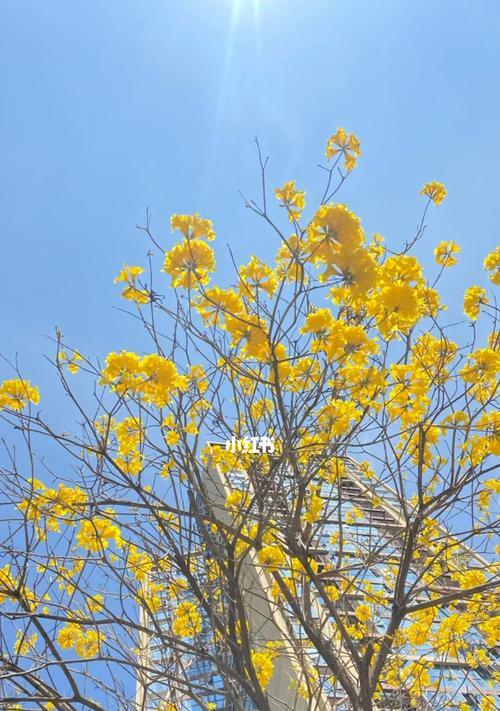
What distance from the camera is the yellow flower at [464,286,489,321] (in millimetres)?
3619

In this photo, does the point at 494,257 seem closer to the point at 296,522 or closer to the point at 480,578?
the point at 296,522

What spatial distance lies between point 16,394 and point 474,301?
9.78ft

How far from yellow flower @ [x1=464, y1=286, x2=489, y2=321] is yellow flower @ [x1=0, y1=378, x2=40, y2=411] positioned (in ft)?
9.28

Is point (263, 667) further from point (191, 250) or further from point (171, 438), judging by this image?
point (191, 250)

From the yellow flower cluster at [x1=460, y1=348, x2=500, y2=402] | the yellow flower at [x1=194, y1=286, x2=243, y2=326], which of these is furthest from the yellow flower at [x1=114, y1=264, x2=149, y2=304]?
the yellow flower cluster at [x1=460, y1=348, x2=500, y2=402]

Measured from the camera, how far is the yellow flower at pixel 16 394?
9.70ft

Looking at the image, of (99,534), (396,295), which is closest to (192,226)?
(396,295)

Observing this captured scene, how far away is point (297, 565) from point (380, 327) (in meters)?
2.12

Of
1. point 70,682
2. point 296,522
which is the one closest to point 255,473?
point 296,522

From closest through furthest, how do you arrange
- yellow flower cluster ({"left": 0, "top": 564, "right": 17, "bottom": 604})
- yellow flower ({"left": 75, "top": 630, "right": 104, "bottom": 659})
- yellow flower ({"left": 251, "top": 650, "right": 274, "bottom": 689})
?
yellow flower cluster ({"left": 0, "top": 564, "right": 17, "bottom": 604}) < yellow flower ({"left": 251, "top": 650, "right": 274, "bottom": 689}) < yellow flower ({"left": 75, "top": 630, "right": 104, "bottom": 659})

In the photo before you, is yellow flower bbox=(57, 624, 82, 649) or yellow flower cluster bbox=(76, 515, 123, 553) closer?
yellow flower cluster bbox=(76, 515, 123, 553)

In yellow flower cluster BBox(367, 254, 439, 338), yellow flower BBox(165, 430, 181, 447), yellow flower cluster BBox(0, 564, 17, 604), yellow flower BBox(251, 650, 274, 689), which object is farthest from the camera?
yellow flower BBox(251, 650, 274, 689)

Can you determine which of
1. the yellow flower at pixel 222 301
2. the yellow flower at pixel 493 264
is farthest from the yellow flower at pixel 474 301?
the yellow flower at pixel 222 301

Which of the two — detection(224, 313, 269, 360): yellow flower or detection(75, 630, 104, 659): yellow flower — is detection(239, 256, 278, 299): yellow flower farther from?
detection(75, 630, 104, 659): yellow flower
